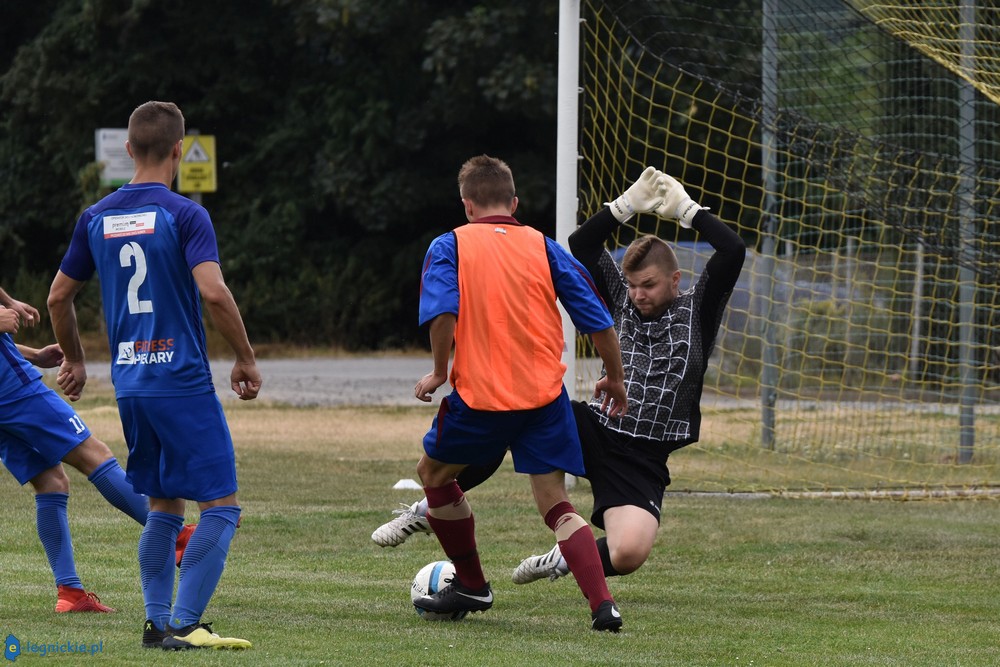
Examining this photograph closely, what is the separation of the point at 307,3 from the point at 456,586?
20483 mm

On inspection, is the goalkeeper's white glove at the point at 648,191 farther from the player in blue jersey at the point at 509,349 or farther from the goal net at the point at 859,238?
the goal net at the point at 859,238

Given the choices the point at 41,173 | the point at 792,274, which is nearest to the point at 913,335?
the point at 792,274

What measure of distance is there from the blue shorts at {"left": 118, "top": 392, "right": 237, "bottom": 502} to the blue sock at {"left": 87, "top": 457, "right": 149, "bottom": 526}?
113 centimetres

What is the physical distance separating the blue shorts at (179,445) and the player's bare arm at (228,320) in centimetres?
11

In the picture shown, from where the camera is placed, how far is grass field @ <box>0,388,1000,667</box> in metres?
Result: 5.17

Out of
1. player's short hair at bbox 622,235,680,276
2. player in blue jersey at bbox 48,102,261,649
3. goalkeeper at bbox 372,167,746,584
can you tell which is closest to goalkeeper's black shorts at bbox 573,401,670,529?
goalkeeper at bbox 372,167,746,584

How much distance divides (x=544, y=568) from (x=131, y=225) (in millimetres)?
2221

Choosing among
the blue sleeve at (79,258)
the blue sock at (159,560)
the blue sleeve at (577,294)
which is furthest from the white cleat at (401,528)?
the blue sleeve at (79,258)

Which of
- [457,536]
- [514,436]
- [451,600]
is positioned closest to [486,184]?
[514,436]

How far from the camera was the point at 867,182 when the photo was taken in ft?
35.0

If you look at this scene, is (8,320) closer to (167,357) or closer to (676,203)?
(167,357)

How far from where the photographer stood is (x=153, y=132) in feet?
16.1

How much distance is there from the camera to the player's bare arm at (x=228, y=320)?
478cm

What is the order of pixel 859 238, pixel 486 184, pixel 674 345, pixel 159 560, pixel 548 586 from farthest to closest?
1. pixel 859 238
2. pixel 548 586
3. pixel 674 345
4. pixel 486 184
5. pixel 159 560
